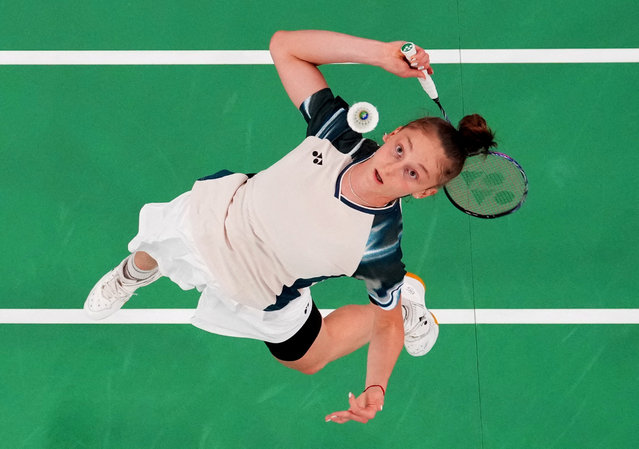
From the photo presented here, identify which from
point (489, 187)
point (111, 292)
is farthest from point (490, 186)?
point (111, 292)

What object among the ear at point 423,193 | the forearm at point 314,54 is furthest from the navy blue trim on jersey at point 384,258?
the forearm at point 314,54

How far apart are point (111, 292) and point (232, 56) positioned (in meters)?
2.08

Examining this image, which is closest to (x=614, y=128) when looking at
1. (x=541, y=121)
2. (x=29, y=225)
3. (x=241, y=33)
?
(x=541, y=121)

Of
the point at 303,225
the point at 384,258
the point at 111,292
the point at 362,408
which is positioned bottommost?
the point at 362,408

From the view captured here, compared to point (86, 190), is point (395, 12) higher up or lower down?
higher up

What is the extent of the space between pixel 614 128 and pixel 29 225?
4.54 meters

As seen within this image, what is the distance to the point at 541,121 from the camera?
15.9ft

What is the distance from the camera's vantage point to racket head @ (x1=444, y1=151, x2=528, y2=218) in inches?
143

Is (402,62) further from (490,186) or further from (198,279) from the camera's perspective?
(198,279)

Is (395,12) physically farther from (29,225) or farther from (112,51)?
(29,225)

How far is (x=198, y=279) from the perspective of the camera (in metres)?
3.38

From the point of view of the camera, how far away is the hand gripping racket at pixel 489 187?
363 cm

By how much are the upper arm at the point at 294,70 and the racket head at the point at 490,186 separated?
3.39 feet

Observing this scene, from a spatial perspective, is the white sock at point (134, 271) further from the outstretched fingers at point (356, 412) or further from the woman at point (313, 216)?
the outstretched fingers at point (356, 412)
